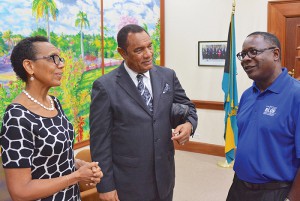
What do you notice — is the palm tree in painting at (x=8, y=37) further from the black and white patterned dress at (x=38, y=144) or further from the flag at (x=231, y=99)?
the flag at (x=231, y=99)

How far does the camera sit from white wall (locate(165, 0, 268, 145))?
4695 mm

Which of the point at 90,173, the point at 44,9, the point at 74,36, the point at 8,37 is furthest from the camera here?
the point at 74,36

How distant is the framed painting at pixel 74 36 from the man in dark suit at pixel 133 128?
1.45 metres

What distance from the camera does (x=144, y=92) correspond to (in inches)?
74.9

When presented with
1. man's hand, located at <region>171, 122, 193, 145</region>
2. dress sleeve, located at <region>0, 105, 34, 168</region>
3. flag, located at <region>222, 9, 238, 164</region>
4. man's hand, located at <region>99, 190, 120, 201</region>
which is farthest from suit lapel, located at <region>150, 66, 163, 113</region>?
flag, located at <region>222, 9, 238, 164</region>

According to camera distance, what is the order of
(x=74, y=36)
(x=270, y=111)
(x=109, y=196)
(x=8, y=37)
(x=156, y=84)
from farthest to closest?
(x=74, y=36) → (x=8, y=37) → (x=156, y=84) → (x=109, y=196) → (x=270, y=111)

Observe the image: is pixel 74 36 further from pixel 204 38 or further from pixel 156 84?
pixel 204 38

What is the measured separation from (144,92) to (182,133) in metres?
0.32

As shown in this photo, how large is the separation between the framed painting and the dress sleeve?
163cm

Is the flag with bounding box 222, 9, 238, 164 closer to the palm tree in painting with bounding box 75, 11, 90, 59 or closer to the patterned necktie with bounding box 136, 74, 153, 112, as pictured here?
the palm tree in painting with bounding box 75, 11, 90, 59

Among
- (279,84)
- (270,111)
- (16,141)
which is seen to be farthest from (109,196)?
(279,84)

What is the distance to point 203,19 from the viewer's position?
16.4 ft

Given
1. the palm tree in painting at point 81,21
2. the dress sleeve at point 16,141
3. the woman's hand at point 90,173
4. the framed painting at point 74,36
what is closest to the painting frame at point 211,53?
the framed painting at point 74,36

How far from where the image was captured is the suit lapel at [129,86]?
184 cm
